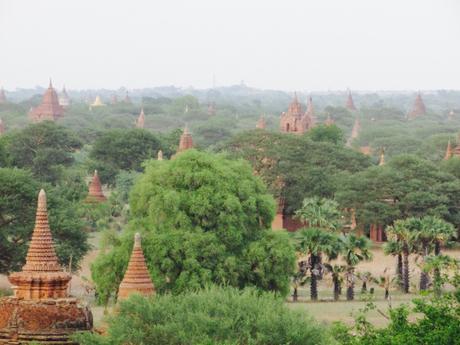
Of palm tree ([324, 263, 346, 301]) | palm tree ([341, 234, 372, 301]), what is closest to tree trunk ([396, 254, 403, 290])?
palm tree ([324, 263, 346, 301])

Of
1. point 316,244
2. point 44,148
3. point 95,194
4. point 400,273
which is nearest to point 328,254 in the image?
point 316,244

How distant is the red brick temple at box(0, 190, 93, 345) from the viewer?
26938 millimetres

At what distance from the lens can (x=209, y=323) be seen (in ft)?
93.5

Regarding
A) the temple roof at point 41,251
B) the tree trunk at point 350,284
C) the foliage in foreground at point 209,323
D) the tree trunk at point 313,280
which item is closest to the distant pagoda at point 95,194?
the tree trunk at point 313,280

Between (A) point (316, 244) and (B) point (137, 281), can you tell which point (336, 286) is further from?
(B) point (137, 281)

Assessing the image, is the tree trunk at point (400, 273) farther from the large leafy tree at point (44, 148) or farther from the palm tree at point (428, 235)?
the large leafy tree at point (44, 148)

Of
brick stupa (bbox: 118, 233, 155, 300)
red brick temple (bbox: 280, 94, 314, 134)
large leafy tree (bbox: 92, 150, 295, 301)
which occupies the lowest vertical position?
red brick temple (bbox: 280, 94, 314, 134)

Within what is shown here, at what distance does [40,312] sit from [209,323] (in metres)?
2.93

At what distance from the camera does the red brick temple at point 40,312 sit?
1061 inches

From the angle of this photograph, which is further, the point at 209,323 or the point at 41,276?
the point at 209,323

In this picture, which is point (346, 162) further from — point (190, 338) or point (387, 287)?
point (190, 338)

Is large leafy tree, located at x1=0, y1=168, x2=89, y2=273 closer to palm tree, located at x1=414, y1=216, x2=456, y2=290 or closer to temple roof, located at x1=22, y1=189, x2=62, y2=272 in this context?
palm tree, located at x1=414, y1=216, x2=456, y2=290

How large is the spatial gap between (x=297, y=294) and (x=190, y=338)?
26.5 meters

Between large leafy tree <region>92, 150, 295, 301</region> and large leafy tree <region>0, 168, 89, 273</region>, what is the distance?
21.2ft
